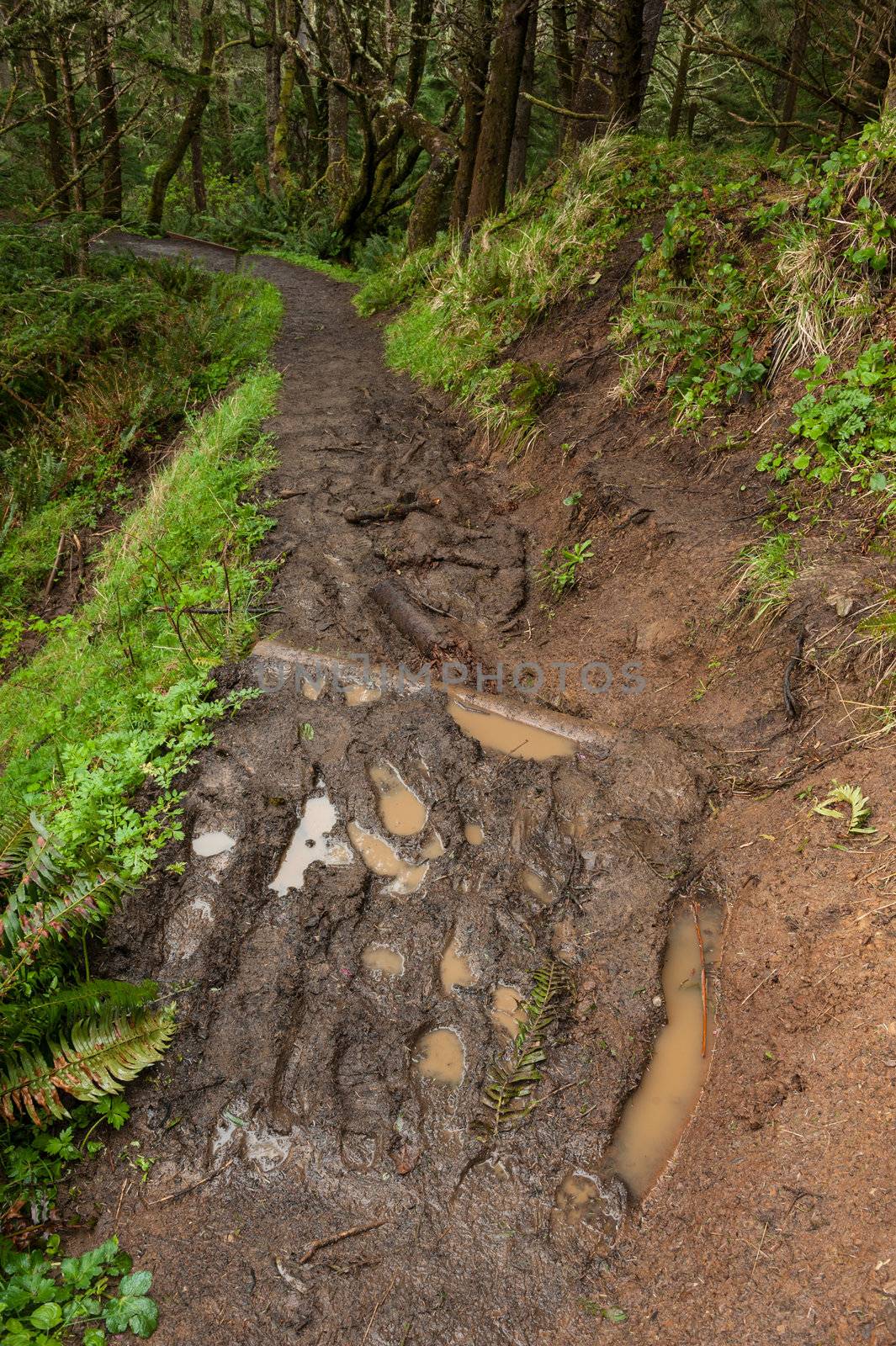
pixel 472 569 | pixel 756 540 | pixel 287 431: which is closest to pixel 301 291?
pixel 287 431

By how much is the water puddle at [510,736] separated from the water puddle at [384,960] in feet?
4.05

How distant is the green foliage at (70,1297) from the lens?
201 centimetres

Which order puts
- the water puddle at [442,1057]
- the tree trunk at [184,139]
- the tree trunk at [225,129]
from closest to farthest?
1. the water puddle at [442,1057]
2. the tree trunk at [184,139]
3. the tree trunk at [225,129]

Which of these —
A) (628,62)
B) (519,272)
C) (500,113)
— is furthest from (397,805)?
(500,113)

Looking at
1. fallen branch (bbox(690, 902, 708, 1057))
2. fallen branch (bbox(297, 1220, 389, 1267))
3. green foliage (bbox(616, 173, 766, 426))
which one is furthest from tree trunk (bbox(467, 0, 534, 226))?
fallen branch (bbox(297, 1220, 389, 1267))

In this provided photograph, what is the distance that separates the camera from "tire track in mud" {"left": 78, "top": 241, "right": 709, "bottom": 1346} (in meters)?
2.20

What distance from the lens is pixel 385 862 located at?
11.1ft

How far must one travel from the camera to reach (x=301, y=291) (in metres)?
12.0

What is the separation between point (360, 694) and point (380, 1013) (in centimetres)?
183

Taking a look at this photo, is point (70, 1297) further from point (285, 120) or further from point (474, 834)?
point (285, 120)

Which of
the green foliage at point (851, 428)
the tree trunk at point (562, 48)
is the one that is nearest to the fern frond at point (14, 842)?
the green foliage at point (851, 428)

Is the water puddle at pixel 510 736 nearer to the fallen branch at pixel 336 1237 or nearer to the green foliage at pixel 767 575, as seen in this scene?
the green foliage at pixel 767 575

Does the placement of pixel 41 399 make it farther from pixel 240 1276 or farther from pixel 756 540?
pixel 240 1276

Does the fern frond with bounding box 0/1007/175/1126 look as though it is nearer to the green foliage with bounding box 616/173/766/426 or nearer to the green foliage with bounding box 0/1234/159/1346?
the green foliage with bounding box 0/1234/159/1346
